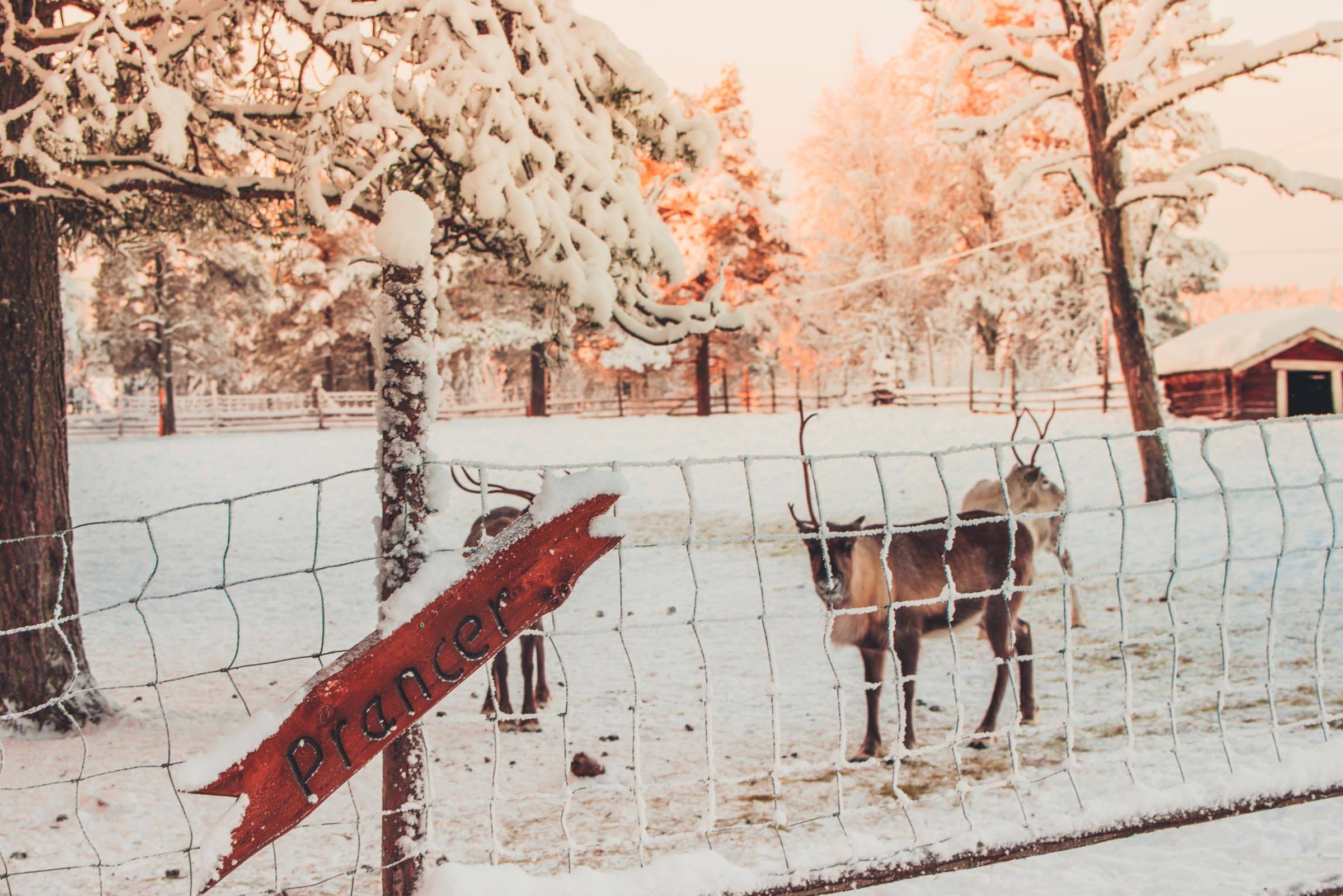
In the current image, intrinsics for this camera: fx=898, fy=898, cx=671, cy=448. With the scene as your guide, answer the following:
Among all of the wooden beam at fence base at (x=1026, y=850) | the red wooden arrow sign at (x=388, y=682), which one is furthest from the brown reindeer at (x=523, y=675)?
the red wooden arrow sign at (x=388, y=682)

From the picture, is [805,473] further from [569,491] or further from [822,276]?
[822,276]

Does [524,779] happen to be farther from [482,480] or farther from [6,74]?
[6,74]

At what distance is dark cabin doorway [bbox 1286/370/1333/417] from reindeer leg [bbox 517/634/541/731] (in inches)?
859

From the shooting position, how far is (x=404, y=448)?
2.52 metres

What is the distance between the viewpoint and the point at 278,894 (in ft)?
11.3

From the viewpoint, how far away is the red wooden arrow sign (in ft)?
6.31

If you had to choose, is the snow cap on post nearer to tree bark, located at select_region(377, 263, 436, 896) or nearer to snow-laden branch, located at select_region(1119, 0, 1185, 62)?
tree bark, located at select_region(377, 263, 436, 896)

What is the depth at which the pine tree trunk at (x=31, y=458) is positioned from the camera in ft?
17.9

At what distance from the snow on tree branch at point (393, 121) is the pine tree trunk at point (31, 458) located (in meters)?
0.33

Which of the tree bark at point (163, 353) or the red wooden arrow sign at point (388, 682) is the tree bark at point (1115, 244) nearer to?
the red wooden arrow sign at point (388, 682)

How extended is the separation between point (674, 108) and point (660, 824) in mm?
4966

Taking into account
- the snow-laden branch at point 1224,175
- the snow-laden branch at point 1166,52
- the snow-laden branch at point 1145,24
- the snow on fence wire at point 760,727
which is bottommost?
the snow on fence wire at point 760,727

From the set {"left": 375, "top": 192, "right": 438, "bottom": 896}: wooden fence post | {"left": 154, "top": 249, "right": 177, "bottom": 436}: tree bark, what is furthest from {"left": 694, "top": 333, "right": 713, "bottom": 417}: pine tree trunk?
{"left": 375, "top": 192, "right": 438, "bottom": 896}: wooden fence post

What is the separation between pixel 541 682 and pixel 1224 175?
1134cm
